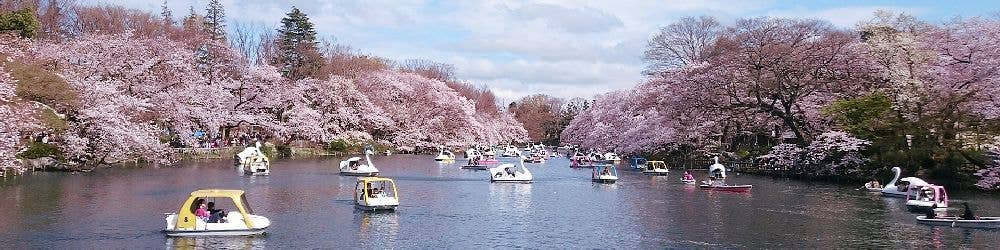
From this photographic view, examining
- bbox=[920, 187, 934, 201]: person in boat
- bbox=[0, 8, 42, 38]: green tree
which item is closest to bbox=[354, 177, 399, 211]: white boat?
bbox=[920, 187, 934, 201]: person in boat

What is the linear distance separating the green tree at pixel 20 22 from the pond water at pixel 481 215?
9.88 meters

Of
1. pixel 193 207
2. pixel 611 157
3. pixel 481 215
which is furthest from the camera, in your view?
pixel 611 157

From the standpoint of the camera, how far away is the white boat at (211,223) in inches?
851

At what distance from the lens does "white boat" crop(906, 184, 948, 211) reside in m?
29.6

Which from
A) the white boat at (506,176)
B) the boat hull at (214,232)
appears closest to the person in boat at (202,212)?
the boat hull at (214,232)

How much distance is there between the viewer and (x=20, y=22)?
46188mm

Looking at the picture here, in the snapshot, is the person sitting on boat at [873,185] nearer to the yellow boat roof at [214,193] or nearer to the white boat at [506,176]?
the white boat at [506,176]

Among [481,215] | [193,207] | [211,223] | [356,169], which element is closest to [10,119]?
[193,207]

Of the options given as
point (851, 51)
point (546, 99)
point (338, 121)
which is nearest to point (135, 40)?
point (338, 121)

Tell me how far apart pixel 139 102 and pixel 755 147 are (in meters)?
36.6

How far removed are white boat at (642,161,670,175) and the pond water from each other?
903 cm

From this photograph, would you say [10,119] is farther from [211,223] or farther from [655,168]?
[655,168]

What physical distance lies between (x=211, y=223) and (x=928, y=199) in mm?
22932

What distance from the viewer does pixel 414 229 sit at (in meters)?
A: 24.5
